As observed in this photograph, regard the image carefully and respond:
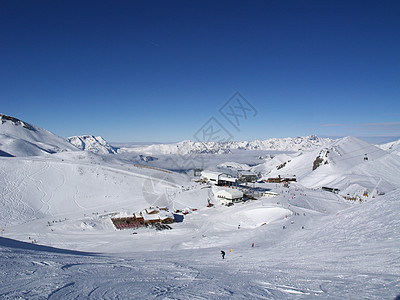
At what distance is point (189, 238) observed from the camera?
71.8 feet

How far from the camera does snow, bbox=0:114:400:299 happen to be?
21.5 ft

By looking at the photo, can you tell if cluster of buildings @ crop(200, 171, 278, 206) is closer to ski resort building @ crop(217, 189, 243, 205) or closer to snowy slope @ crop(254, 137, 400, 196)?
ski resort building @ crop(217, 189, 243, 205)

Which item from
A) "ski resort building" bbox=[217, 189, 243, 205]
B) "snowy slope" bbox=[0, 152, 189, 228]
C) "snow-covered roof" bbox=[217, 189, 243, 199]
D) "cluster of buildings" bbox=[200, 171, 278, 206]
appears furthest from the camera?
"cluster of buildings" bbox=[200, 171, 278, 206]

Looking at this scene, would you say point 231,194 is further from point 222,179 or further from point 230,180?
point 222,179

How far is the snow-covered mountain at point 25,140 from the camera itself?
74.2m

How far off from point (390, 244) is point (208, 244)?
501 inches

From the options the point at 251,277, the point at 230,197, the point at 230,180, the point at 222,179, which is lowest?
the point at 230,197

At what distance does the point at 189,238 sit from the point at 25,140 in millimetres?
93859

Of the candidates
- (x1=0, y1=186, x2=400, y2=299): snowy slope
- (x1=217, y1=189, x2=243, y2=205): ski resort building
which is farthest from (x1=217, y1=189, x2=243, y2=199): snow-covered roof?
(x1=0, y1=186, x2=400, y2=299): snowy slope

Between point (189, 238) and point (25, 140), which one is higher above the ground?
point (25, 140)

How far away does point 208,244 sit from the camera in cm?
1925

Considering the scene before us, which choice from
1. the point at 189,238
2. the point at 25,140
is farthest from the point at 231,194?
the point at 25,140

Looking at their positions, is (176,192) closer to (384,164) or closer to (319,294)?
(319,294)

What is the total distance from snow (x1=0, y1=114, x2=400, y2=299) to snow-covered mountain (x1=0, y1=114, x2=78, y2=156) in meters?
27.3
